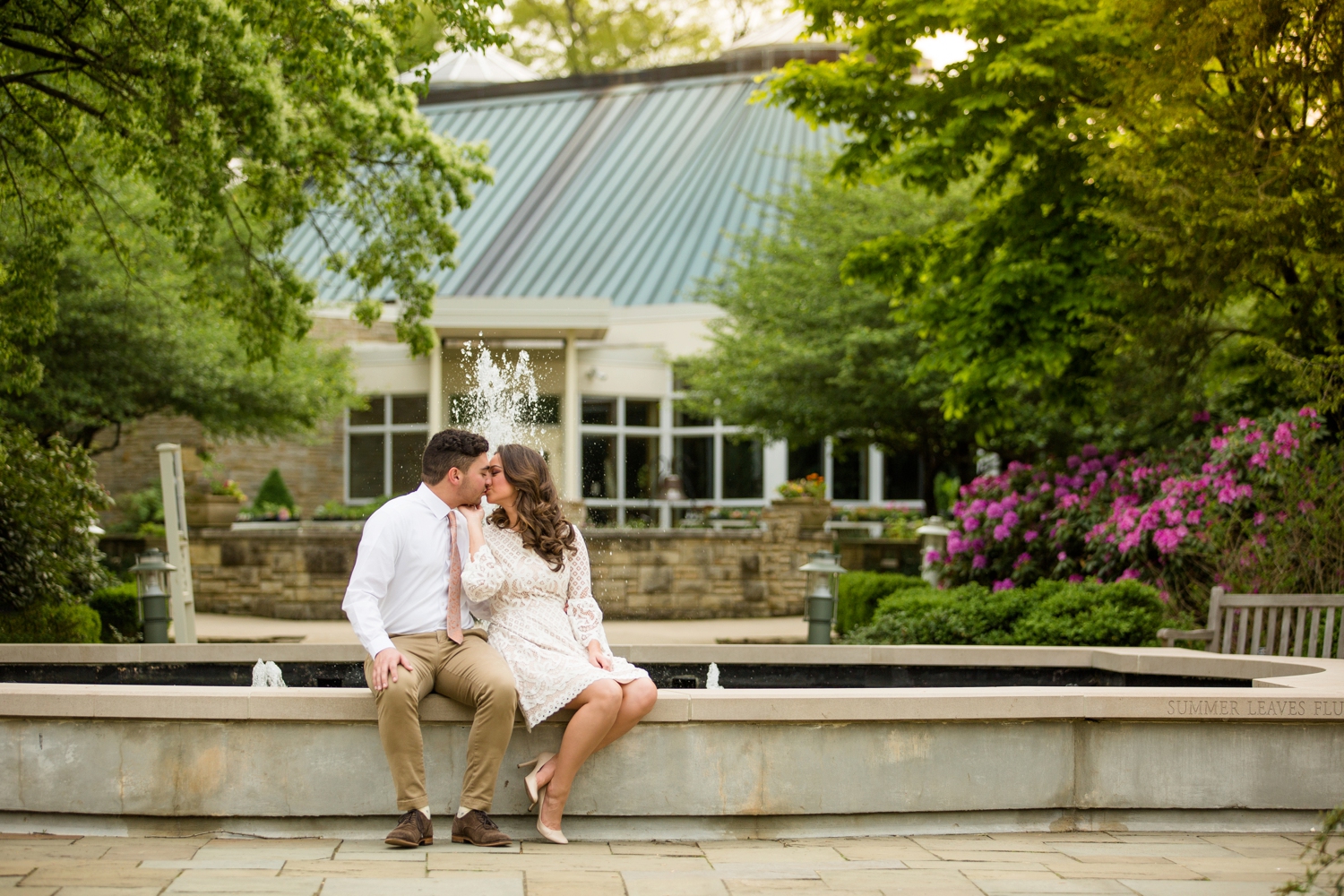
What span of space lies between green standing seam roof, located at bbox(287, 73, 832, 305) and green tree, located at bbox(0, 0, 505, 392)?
12765 millimetres

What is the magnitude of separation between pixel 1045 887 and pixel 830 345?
1480 cm

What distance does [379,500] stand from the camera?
24.9 m

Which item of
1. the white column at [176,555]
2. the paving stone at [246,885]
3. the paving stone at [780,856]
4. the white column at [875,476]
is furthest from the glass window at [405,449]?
the paving stone at [246,885]

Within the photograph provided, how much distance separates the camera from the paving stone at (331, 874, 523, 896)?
420cm

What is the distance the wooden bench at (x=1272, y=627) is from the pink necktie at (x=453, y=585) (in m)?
5.11

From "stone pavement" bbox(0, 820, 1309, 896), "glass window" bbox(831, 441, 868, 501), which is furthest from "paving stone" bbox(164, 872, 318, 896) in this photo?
"glass window" bbox(831, 441, 868, 501)

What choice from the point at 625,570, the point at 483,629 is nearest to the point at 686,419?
the point at 625,570

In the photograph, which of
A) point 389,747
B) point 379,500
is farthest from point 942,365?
point 379,500

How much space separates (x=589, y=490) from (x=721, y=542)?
10.0 m

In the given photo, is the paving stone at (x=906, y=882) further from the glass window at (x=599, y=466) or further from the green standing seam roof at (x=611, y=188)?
the glass window at (x=599, y=466)

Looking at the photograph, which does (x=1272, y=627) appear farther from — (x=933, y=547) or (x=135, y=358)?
(x=135, y=358)

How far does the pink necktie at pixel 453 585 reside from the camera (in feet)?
17.7

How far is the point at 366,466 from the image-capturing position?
28.1 meters

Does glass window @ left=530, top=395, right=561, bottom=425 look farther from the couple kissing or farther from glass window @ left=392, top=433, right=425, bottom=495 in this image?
the couple kissing
